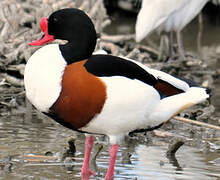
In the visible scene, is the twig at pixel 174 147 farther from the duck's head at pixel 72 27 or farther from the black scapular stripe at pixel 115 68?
the duck's head at pixel 72 27

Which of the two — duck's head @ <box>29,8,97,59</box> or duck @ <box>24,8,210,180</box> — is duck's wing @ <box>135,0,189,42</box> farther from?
duck's head @ <box>29,8,97,59</box>

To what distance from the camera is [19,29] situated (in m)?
9.10

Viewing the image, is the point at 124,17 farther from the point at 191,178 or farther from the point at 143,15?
the point at 191,178

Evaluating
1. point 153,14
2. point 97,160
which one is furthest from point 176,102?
point 153,14

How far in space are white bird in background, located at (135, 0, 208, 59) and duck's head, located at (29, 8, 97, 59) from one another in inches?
209

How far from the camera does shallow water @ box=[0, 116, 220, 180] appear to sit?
5.48 meters

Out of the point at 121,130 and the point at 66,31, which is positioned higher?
the point at 66,31

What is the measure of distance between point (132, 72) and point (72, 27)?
0.57 m

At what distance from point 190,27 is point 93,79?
32.9 ft

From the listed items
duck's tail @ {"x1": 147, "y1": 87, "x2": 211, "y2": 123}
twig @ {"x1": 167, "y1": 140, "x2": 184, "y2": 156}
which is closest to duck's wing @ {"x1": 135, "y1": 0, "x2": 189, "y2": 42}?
twig @ {"x1": 167, "y1": 140, "x2": 184, "y2": 156}

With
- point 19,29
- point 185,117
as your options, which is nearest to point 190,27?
point 19,29

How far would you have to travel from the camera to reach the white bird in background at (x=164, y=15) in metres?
10.6

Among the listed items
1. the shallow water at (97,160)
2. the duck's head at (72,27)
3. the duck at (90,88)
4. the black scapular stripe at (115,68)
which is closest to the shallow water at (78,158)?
the shallow water at (97,160)

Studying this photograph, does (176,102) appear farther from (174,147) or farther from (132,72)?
(174,147)
